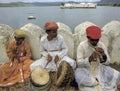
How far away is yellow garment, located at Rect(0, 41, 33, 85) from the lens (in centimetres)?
648

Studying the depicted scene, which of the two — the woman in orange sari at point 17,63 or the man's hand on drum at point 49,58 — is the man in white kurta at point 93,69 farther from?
the woman in orange sari at point 17,63

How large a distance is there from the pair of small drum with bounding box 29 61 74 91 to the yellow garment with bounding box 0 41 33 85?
660 millimetres

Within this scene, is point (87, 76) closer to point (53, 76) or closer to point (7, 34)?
point (53, 76)

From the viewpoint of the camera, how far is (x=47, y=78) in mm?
5895

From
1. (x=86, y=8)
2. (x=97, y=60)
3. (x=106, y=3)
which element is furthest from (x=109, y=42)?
(x=106, y=3)

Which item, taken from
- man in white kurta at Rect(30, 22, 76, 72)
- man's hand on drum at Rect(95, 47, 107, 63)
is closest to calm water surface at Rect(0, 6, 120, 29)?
man in white kurta at Rect(30, 22, 76, 72)

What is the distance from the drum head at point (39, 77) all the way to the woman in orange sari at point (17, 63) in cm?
63

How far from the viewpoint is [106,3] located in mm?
107750

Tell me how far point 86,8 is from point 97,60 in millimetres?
84789

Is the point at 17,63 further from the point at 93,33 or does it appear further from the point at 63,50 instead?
the point at 93,33

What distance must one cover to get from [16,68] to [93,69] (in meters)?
1.84

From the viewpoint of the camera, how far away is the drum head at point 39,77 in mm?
5800

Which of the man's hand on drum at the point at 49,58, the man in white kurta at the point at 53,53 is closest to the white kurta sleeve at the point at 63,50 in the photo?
the man in white kurta at the point at 53,53

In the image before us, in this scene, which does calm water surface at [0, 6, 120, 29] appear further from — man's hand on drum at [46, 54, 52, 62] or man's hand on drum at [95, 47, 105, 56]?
man's hand on drum at [95, 47, 105, 56]
